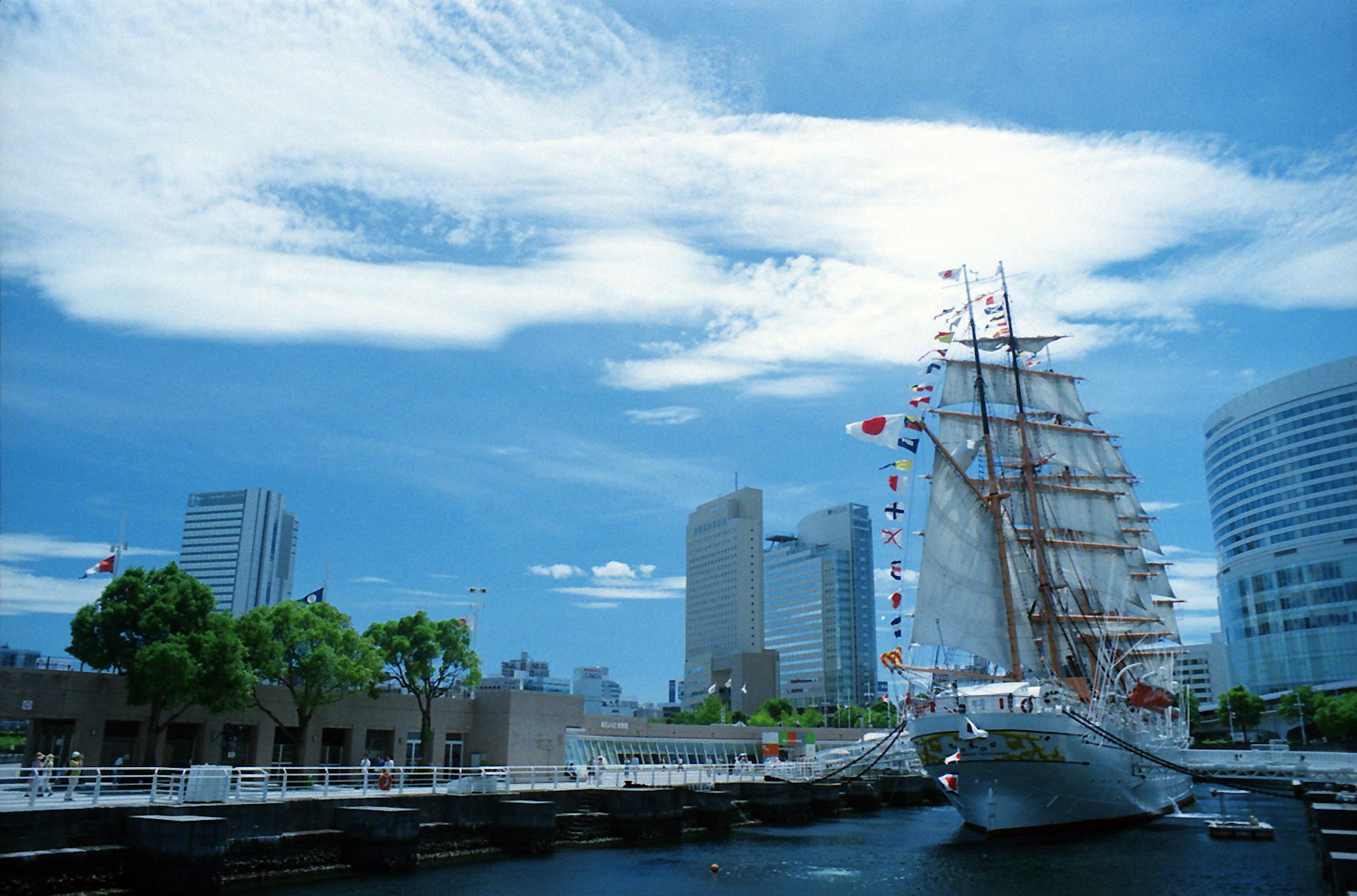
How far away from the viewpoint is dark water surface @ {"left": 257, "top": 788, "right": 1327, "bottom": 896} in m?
32.5

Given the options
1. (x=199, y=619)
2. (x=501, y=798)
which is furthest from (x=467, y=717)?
(x=501, y=798)

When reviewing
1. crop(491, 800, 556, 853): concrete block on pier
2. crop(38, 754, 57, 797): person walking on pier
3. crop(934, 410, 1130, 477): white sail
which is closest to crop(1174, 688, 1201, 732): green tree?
crop(934, 410, 1130, 477): white sail

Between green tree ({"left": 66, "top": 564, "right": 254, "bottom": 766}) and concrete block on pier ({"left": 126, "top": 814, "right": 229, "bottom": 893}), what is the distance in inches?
831

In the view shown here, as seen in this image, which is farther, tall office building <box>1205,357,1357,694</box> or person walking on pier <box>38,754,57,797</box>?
tall office building <box>1205,357,1357,694</box>

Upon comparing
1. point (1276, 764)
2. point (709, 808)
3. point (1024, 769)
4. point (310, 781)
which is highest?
point (1024, 769)

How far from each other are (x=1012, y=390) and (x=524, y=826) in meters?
56.2

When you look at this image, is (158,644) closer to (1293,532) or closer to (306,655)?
(306,655)

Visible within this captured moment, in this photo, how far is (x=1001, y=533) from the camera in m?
64.4

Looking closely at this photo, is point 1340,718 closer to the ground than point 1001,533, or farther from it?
closer to the ground

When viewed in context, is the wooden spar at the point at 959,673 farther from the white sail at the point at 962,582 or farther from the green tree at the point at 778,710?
the green tree at the point at 778,710

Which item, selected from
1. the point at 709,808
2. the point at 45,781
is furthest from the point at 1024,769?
the point at 45,781

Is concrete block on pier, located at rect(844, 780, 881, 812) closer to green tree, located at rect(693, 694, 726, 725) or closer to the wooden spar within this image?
the wooden spar

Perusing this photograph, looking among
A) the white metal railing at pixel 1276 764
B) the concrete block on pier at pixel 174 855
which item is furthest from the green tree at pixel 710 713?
the concrete block on pier at pixel 174 855

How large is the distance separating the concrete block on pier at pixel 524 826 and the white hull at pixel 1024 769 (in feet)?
64.9
